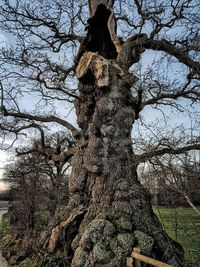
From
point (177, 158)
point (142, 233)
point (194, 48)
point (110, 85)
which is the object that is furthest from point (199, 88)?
point (177, 158)

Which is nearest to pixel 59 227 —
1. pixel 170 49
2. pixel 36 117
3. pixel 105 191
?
pixel 105 191

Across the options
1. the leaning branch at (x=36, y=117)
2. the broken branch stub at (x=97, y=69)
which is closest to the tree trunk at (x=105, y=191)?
the broken branch stub at (x=97, y=69)

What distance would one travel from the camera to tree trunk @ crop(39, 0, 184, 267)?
6887 mm

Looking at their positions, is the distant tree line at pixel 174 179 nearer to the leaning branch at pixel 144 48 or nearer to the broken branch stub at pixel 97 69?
the broken branch stub at pixel 97 69

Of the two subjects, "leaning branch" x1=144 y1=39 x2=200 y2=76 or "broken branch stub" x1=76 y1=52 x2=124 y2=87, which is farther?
"leaning branch" x1=144 y1=39 x2=200 y2=76

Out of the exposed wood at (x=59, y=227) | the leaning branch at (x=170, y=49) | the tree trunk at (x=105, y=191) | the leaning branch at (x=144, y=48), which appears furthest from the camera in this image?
the leaning branch at (x=170, y=49)

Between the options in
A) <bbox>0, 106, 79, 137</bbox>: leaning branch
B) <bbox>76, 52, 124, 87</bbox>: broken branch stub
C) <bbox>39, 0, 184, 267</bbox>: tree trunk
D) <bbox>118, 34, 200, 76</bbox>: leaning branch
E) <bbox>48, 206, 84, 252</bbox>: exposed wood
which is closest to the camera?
<bbox>39, 0, 184, 267</bbox>: tree trunk

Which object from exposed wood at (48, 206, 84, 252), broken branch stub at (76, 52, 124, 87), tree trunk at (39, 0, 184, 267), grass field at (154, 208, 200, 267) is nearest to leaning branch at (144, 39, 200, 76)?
tree trunk at (39, 0, 184, 267)

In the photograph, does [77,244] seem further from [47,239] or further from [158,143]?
[158,143]

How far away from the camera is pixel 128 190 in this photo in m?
7.87

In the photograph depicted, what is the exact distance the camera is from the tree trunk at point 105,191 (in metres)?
6.89

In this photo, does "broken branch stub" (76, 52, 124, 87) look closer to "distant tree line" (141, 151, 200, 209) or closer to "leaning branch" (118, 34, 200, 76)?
"leaning branch" (118, 34, 200, 76)

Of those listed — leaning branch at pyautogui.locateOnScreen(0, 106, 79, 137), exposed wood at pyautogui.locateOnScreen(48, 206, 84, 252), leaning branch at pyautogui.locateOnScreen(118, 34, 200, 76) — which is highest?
leaning branch at pyautogui.locateOnScreen(118, 34, 200, 76)

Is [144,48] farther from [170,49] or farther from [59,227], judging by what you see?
[59,227]
